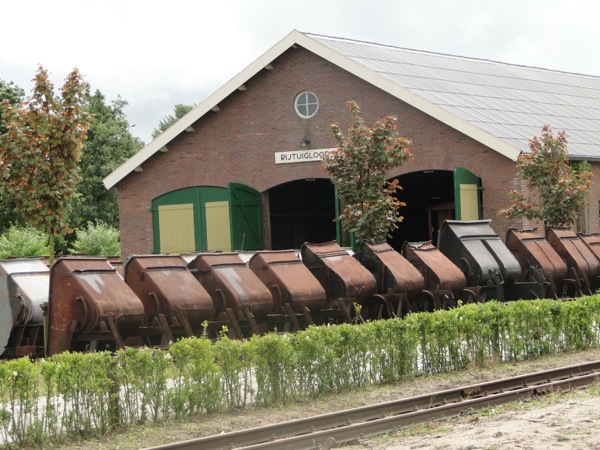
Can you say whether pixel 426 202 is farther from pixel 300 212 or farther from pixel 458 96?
pixel 458 96

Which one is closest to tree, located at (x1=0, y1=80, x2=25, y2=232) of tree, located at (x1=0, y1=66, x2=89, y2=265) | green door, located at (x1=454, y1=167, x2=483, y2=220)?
green door, located at (x1=454, y1=167, x2=483, y2=220)

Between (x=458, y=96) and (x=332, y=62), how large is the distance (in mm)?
4284

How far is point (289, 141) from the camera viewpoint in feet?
111

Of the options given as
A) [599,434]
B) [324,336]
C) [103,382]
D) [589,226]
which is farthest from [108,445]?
[589,226]

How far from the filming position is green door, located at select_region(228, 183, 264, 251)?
109 feet

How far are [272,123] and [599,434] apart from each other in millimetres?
25036

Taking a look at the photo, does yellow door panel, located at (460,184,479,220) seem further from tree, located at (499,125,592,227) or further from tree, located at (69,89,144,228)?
tree, located at (69,89,144,228)

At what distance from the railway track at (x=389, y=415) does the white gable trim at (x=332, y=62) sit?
16.1 meters

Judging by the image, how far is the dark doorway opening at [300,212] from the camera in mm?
36781

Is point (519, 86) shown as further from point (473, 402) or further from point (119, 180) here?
point (473, 402)

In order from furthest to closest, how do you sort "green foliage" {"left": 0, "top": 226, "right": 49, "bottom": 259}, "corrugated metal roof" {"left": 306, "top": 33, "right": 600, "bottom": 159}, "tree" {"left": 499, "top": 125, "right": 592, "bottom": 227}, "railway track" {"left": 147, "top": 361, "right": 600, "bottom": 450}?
"green foliage" {"left": 0, "top": 226, "right": 49, "bottom": 259} → "corrugated metal roof" {"left": 306, "top": 33, "right": 600, "bottom": 159} → "tree" {"left": 499, "top": 125, "right": 592, "bottom": 227} → "railway track" {"left": 147, "top": 361, "right": 600, "bottom": 450}

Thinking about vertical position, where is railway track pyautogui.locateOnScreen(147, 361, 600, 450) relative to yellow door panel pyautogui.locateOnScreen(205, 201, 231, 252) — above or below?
below

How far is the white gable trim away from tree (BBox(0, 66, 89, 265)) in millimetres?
14299

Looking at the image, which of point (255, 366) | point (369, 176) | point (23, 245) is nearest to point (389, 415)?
point (255, 366)
